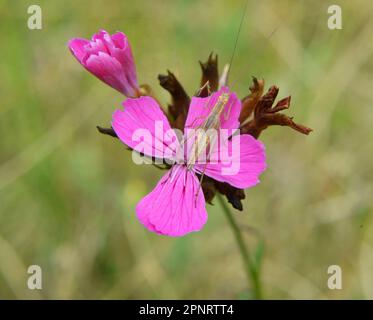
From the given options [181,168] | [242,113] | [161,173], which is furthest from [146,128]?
[161,173]

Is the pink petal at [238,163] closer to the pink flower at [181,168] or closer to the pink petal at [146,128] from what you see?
the pink flower at [181,168]

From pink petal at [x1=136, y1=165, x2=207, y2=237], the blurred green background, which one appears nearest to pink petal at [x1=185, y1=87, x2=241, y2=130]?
pink petal at [x1=136, y1=165, x2=207, y2=237]

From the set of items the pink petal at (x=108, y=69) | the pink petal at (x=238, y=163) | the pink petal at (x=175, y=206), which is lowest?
the pink petal at (x=175, y=206)

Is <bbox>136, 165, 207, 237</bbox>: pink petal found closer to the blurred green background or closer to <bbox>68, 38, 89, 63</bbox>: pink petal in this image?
<bbox>68, 38, 89, 63</bbox>: pink petal

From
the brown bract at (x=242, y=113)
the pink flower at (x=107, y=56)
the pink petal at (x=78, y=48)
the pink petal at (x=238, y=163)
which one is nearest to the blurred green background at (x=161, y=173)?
the brown bract at (x=242, y=113)

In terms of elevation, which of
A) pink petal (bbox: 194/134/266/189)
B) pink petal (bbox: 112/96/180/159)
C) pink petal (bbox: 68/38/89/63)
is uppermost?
pink petal (bbox: 68/38/89/63)
